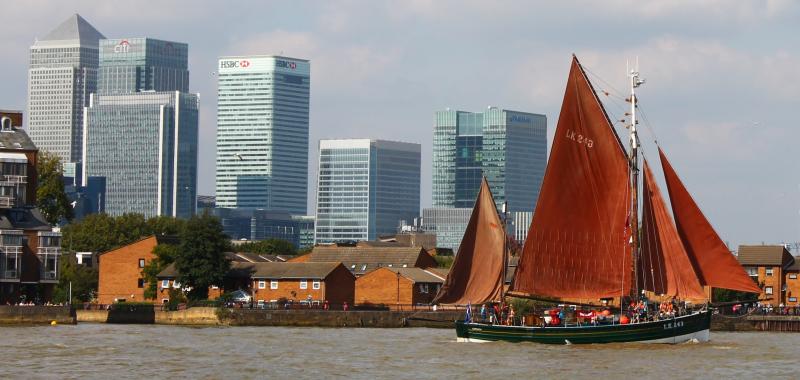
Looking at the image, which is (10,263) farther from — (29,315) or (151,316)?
(151,316)

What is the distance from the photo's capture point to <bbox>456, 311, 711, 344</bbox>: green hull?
8269cm

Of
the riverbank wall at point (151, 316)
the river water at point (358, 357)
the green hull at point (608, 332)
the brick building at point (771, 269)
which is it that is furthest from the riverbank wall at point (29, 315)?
the brick building at point (771, 269)

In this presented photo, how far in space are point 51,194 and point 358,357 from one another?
89762 millimetres

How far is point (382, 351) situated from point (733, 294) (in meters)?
69.2

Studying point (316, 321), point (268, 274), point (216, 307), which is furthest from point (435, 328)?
point (268, 274)

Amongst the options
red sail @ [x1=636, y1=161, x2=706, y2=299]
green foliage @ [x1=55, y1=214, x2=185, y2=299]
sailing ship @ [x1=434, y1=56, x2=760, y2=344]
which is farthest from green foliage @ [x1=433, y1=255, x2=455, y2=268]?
red sail @ [x1=636, y1=161, x2=706, y2=299]

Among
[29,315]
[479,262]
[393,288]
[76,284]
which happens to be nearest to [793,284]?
[393,288]

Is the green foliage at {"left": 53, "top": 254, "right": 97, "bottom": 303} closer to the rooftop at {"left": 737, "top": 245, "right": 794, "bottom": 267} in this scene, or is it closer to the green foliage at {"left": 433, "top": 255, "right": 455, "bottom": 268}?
the green foliage at {"left": 433, "top": 255, "right": 455, "bottom": 268}

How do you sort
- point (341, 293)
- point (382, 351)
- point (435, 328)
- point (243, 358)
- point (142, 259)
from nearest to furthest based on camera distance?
point (243, 358), point (382, 351), point (435, 328), point (341, 293), point (142, 259)

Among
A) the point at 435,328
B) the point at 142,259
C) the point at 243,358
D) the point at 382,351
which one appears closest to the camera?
the point at 243,358

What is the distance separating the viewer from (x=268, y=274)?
5448 inches

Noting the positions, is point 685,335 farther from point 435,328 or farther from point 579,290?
point 435,328

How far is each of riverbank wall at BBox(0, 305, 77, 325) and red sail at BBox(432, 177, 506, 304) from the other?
3290 centimetres

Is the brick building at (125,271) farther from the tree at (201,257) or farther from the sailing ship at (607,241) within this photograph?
the sailing ship at (607,241)
